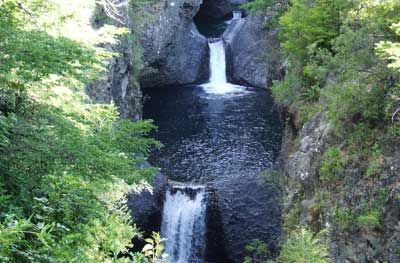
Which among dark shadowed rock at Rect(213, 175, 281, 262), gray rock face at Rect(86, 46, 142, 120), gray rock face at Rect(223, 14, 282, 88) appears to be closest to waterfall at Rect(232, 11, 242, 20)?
gray rock face at Rect(223, 14, 282, 88)

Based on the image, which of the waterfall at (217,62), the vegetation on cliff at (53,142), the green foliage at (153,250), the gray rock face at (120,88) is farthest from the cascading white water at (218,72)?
the green foliage at (153,250)

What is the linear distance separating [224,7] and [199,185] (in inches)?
1227

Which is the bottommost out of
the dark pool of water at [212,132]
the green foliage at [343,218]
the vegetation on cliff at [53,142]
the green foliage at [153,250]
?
the dark pool of water at [212,132]

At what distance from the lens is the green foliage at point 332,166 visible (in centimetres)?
1354

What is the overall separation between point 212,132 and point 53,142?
19663 millimetres

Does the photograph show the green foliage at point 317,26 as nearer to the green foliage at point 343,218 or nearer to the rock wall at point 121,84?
the rock wall at point 121,84

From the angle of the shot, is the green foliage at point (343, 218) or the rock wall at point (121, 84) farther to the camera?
the rock wall at point (121, 84)

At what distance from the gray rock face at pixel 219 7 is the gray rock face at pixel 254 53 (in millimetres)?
7838

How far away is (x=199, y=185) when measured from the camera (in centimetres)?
2086

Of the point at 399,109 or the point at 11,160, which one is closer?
the point at 11,160

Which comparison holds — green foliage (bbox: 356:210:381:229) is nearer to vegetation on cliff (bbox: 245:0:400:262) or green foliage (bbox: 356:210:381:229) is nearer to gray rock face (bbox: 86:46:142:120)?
vegetation on cliff (bbox: 245:0:400:262)

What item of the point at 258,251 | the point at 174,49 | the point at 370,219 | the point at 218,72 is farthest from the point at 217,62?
the point at 370,219

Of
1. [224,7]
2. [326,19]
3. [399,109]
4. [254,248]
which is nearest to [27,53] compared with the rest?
[399,109]

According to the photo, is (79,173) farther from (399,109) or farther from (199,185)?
(199,185)
